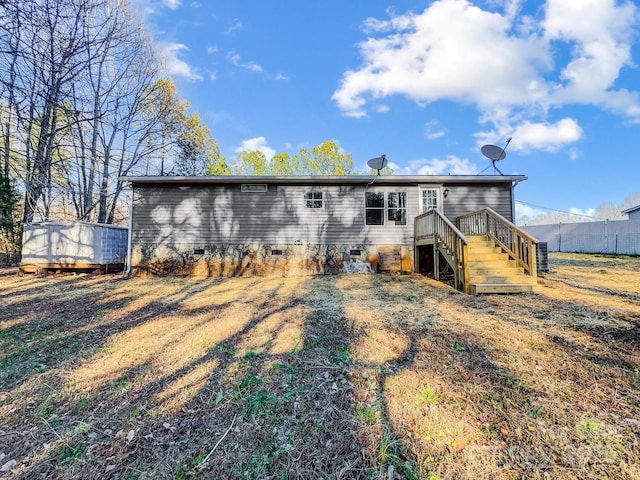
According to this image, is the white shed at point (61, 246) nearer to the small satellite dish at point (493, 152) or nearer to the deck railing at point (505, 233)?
the deck railing at point (505, 233)

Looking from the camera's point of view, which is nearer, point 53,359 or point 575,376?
point 575,376

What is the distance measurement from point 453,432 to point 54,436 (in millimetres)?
2840

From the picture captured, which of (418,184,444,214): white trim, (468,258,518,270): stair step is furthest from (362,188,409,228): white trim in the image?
(468,258,518,270): stair step

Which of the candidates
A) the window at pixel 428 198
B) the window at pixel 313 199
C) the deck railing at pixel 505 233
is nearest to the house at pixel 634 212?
the deck railing at pixel 505 233

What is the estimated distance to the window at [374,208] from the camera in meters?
9.77

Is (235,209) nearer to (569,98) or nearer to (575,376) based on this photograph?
(575,376)

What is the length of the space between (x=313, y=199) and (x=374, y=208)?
2086mm

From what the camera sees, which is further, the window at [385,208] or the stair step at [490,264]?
the window at [385,208]

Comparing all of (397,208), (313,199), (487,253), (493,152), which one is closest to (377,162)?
(397,208)

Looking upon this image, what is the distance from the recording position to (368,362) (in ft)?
10.1

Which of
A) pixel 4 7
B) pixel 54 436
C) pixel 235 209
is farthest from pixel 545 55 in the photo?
pixel 54 436

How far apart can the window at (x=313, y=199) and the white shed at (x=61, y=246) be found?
267 inches

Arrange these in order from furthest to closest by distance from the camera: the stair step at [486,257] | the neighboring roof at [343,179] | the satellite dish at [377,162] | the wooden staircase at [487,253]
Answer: the satellite dish at [377,162], the neighboring roof at [343,179], the stair step at [486,257], the wooden staircase at [487,253]

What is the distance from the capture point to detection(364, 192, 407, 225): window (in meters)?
9.73
